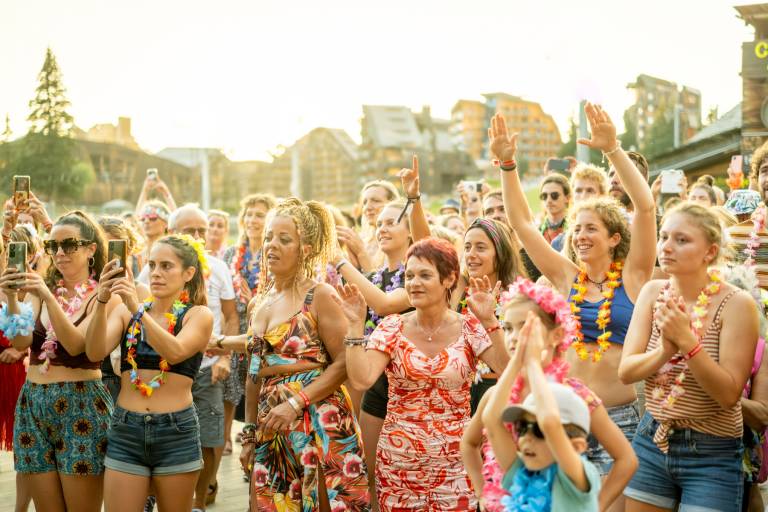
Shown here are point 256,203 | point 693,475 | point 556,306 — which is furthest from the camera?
point 256,203


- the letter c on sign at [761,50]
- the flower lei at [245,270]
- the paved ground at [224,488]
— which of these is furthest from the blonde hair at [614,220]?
the letter c on sign at [761,50]

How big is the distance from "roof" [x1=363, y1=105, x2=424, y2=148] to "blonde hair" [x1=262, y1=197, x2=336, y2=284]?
56.7 m

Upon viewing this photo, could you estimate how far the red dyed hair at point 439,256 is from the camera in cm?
375

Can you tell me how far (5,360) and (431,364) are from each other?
3.02 meters

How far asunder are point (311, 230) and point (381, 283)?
110 centimetres

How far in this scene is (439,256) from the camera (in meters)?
3.76

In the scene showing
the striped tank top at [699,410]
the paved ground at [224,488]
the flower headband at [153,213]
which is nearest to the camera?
the striped tank top at [699,410]

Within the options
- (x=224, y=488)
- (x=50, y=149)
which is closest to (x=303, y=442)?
(x=224, y=488)

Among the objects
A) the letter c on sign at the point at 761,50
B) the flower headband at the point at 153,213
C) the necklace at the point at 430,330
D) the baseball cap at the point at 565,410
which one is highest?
the letter c on sign at the point at 761,50

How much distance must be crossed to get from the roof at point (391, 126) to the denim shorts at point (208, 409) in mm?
55440

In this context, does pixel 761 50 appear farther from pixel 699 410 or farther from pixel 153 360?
pixel 153 360

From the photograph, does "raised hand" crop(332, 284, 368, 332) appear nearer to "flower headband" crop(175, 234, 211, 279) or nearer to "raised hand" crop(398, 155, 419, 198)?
"flower headband" crop(175, 234, 211, 279)

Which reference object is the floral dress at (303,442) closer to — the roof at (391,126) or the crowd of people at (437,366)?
the crowd of people at (437,366)

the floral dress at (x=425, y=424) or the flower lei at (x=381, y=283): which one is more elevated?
the flower lei at (x=381, y=283)
